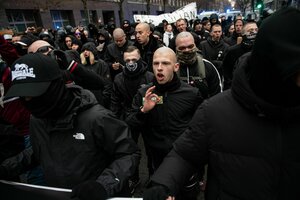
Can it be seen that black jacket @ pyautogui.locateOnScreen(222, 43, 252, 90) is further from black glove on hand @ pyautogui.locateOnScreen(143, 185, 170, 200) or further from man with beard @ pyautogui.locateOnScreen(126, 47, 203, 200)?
black glove on hand @ pyautogui.locateOnScreen(143, 185, 170, 200)

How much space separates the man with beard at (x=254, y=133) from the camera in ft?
3.92

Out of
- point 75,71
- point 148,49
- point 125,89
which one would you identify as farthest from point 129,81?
point 148,49

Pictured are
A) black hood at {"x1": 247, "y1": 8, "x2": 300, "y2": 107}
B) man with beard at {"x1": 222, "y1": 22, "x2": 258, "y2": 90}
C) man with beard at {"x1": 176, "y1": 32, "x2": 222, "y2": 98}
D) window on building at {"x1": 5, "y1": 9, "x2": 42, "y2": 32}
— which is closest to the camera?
black hood at {"x1": 247, "y1": 8, "x2": 300, "y2": 107}

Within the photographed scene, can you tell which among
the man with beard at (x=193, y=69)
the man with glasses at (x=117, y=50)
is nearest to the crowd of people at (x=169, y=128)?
the man with beard at (x=193, y=69)

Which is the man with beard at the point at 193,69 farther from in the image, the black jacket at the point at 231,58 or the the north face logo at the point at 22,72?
the the north face logo at the point at 22,72

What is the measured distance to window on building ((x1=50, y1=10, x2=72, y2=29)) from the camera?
24.8m

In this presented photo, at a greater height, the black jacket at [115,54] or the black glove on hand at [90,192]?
the black jacket at [115,54]

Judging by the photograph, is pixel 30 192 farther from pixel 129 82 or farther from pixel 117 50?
pixel 117 50

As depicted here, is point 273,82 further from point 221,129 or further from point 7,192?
point 7,192

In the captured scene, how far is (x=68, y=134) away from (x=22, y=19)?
2235 centimetres

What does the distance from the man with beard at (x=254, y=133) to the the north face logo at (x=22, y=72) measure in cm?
100

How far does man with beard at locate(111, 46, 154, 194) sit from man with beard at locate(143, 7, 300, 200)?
2.34 meters

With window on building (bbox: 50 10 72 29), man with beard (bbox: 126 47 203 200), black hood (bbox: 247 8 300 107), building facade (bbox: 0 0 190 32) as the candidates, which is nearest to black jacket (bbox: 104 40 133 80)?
man with beard (bbox: 126 47 203 200)

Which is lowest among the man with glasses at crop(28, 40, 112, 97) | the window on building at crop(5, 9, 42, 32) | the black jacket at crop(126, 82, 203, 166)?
the black jacket at crop(126, 82, 203, 166)
